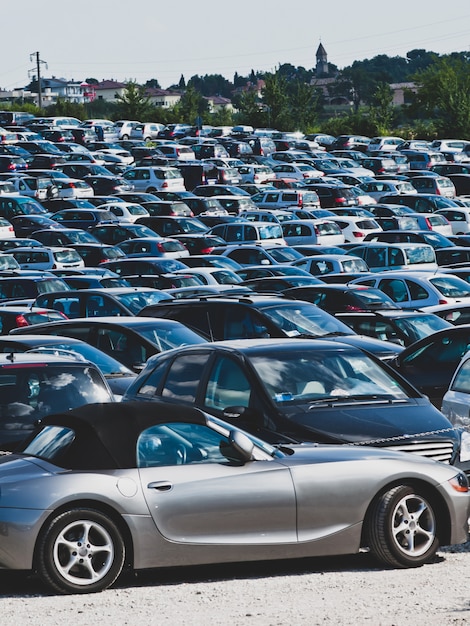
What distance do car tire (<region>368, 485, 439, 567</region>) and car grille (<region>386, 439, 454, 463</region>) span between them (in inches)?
51.0

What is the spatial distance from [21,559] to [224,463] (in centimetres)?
139

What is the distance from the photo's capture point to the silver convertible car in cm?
794

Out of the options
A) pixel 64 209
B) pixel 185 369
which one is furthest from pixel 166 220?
pixel 185 369

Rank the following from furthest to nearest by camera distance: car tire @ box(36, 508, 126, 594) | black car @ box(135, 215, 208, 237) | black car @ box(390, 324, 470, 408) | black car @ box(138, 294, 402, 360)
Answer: black car @ box(135, 215, 208, 237)
black car @ box(138, 294, 402, 360)
black car @ box(390, 324, 470, 408)
car tire @ box(36, 508, 126, 594)

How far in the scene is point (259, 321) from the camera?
58.6 ft

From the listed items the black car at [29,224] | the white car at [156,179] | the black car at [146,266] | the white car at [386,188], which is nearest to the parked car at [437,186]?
the white car at [386,188]

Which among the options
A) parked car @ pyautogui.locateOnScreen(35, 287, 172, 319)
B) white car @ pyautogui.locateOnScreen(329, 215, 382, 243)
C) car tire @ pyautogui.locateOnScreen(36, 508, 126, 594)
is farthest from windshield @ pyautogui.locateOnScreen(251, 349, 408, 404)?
white car @ pyautogui.locateOnScreen(329, 215, 382, 243)

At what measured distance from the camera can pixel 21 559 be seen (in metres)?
7.89

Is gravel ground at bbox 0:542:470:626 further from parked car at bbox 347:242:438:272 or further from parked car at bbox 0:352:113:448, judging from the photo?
parked car at bbox 347:242:438:272

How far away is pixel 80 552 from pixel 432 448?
3251 millimetres

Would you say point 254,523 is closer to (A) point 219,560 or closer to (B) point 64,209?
(A) point 219,560

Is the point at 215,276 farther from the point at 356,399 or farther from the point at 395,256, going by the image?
the point at 356,399

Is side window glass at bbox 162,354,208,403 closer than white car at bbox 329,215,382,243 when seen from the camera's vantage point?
Yes

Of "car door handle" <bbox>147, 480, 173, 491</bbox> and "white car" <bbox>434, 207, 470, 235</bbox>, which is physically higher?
"car door handle" <bbox>147, 480, 173, 491</bbox>
